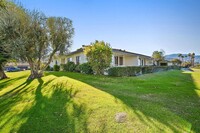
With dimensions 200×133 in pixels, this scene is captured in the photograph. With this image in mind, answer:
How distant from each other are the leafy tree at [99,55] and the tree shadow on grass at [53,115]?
36.6 ft

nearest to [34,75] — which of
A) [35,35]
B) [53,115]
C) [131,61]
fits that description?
[35,35]

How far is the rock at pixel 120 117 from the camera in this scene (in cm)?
557

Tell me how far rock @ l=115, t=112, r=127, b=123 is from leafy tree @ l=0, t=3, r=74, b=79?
1266 centimetres

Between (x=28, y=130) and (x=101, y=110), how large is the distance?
2.71 m

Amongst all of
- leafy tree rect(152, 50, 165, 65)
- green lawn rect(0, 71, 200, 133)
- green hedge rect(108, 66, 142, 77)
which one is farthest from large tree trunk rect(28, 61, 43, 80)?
leafy tree rect(152, 50, 165, 65)

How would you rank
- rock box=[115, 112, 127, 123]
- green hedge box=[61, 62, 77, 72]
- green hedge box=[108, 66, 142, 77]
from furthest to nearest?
green hedge box=[61, 62, 77, 72], green hedge box=[108, 66, 142, 77], rock box=[115, 112, 127, 123]

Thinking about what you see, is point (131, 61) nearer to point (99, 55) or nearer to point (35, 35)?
point (99, 55)

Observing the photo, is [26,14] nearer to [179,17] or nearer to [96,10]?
[96,10]

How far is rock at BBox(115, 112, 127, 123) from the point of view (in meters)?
5.57

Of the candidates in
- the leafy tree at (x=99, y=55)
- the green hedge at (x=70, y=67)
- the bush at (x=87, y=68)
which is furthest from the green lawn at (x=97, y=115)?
the green hedge at (x=70, y=67)

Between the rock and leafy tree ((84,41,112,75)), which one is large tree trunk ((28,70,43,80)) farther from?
the rock

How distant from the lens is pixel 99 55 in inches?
772

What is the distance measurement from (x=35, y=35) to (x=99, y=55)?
293 inches

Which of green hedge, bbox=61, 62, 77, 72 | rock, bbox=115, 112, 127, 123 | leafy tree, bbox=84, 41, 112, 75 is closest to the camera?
rock, bbox=115, 112, 127, 123
